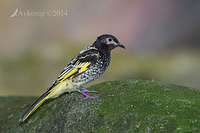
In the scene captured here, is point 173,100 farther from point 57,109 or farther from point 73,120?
point 57,109

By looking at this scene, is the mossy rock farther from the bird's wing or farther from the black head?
the black head

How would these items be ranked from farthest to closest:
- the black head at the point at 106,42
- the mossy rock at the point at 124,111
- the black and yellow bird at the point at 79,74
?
1. the black head at the point at 106,42
2. the black and yellow bird at the point at 79,74
3. the mossy rock at the point at 124,111

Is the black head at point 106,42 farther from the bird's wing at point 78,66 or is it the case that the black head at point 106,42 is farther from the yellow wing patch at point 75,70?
the yellow wing patch at point 75,70

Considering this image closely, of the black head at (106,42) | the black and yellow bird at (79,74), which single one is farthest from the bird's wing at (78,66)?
the black head at (106,42)

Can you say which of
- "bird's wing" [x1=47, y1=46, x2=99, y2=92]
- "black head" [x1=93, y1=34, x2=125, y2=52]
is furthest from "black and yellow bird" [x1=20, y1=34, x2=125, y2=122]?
"black head" [x1=93, y1=34, x2=125, y2=52]

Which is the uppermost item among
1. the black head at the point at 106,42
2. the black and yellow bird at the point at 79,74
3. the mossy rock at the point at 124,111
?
the black head at the point at 106,42

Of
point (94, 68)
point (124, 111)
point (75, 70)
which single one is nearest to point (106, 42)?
point (94, 68)
